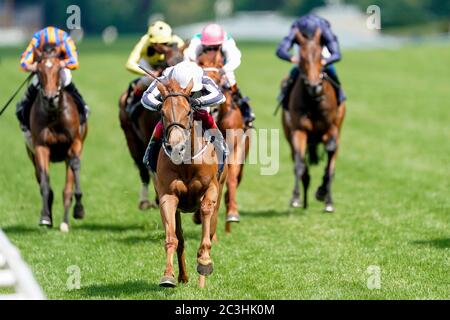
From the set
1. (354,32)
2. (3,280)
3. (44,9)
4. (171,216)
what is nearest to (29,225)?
(171,216)

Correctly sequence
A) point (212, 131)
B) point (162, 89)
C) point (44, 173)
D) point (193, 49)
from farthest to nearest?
point (44, 173) < point (193, 49) < point (212, 131) < point (162, 89)

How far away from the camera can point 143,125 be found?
512 inches

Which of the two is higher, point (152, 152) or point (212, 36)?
point (212, 36)

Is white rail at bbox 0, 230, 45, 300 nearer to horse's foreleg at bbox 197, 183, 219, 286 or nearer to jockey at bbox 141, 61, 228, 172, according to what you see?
horse's foreleg at bbox 197, 183, 219, 286

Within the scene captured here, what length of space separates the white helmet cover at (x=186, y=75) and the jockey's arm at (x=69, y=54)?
3.90 m

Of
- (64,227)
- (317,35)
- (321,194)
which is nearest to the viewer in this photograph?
(64,227)

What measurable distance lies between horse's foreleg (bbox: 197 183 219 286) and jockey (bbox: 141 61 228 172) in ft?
1.36

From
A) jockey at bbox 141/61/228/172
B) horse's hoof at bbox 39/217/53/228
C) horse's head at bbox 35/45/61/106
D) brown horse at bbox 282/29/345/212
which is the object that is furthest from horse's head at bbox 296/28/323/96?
jockey at bbox 141/61/228/172

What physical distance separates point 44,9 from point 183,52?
87707mm

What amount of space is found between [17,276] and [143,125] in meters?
6.12

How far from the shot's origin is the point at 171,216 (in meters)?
8.84

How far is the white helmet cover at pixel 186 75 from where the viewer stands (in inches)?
342

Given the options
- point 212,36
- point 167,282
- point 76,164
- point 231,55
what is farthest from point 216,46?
point 167,282

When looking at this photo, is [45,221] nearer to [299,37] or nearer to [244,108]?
[244,108]
